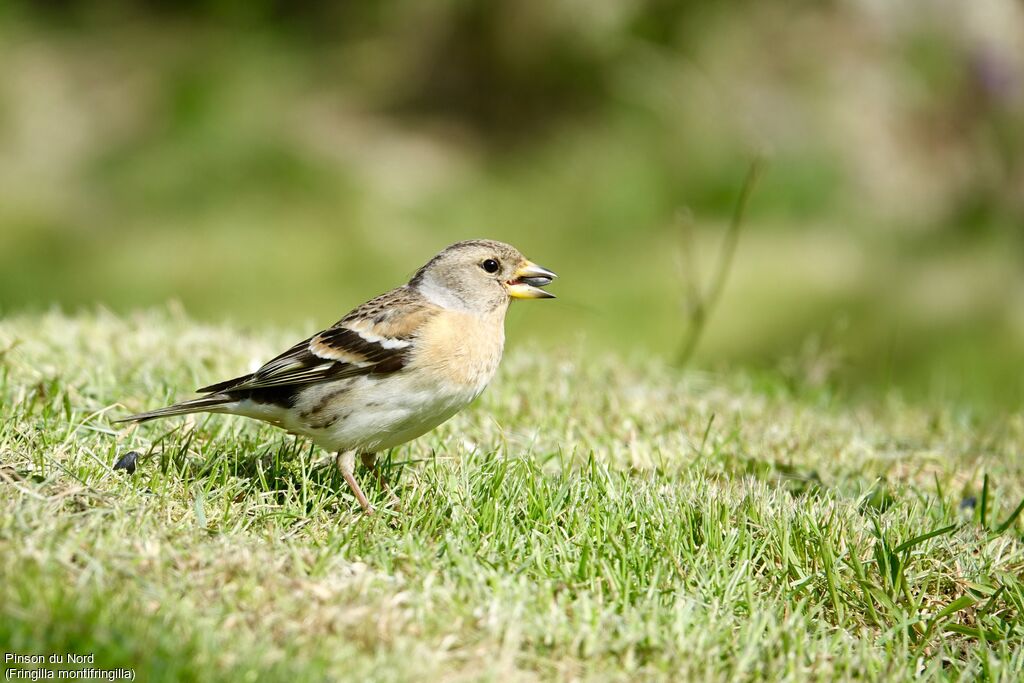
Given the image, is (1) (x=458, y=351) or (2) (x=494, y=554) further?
(1) (x=458, y=351)

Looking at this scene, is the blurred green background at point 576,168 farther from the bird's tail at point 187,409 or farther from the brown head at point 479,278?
the bird's tail at point 187,409

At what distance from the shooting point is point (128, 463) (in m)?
3.88

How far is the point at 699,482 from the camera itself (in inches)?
161

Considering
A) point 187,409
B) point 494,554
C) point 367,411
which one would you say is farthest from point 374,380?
point 494,554

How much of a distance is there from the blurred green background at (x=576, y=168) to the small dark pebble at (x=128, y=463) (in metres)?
4.67

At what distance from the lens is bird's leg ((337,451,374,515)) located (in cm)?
380

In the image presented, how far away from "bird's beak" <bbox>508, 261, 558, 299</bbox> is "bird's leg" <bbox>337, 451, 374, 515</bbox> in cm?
98

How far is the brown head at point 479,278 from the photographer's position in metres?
4.48

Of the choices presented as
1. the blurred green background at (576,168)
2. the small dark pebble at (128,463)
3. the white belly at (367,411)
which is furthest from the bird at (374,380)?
the blurred green background at (576,168)

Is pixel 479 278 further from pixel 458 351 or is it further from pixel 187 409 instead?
pixel 187 409

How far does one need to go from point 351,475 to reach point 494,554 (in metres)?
0.67

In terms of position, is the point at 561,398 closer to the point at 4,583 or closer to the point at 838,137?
the point at 4,583

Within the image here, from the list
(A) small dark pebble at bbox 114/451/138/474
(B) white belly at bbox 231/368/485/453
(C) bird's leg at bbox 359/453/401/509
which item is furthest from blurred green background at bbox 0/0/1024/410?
(A) small dark pebble at bbox 114/451/138/474

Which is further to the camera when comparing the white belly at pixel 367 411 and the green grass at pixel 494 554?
the white belly at pixel 367 411
